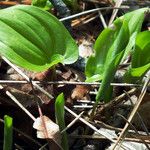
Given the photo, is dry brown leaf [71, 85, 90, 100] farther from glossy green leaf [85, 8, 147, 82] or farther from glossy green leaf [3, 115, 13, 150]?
glossy green leaf [3, 115, 13, 150]

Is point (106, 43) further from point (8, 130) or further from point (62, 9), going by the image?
point (8, 130)

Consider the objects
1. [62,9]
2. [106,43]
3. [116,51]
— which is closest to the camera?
[116,51]

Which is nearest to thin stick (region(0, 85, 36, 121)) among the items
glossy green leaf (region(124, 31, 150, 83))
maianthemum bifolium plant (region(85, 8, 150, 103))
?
maianthemum bifolium plant (region(85, 8, 150, 103))

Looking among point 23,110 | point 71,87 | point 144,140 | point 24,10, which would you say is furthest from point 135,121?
point 24,10

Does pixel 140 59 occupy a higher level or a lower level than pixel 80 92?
higher

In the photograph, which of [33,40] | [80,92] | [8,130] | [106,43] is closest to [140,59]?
[106,43]

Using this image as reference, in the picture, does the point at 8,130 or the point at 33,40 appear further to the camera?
the point at 33,40
